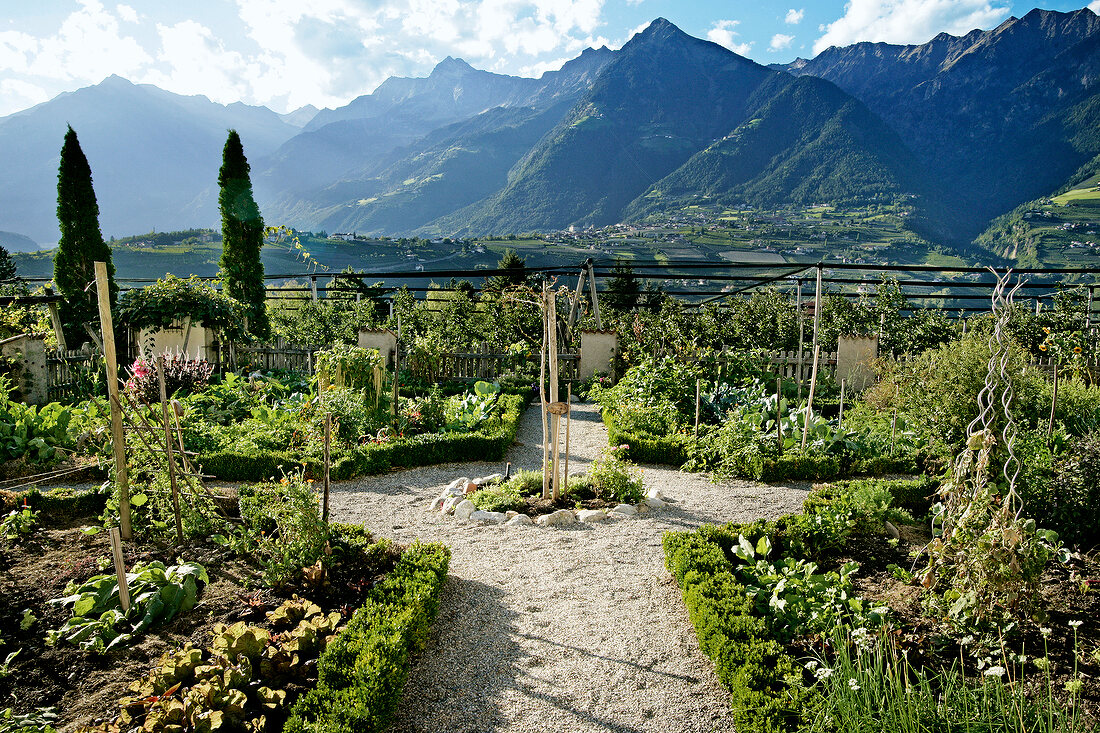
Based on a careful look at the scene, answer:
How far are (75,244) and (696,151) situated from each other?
11762cm

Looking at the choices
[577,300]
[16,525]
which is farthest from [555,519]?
[577,300]

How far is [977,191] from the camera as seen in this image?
281 ft

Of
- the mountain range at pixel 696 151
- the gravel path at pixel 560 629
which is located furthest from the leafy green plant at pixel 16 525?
the mountain range at pixel 696 151

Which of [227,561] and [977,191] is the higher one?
[977,191]

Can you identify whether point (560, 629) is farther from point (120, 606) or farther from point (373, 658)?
point (120, 606)

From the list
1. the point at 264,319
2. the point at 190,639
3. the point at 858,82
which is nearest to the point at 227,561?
the point at 190,639

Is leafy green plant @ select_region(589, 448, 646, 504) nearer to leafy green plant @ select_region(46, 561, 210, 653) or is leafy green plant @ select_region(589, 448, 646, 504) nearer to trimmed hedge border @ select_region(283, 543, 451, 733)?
trimmed hedge border @ select_region(283, 543, 451, 733)

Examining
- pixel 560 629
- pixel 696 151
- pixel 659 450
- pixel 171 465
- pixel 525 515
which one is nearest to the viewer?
pixel 560 629

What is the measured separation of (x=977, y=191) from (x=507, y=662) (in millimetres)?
105993

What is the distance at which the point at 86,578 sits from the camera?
11.7ft

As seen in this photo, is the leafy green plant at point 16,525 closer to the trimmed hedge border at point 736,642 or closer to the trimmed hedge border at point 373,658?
the trimmed hedge border at point 373,658

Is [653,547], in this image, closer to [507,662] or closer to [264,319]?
[507,662]

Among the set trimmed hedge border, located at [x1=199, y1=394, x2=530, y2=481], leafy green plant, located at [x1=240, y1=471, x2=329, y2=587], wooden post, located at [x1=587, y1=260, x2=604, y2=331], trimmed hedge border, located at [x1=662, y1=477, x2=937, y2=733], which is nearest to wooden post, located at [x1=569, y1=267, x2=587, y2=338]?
wooden post, located at [x1=587, y1=260, x2=604, y2=331]

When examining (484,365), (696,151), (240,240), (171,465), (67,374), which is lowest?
(484,365)
